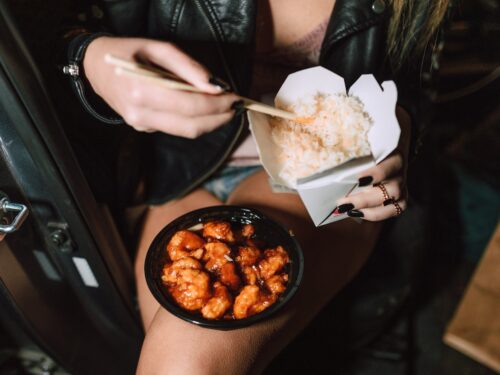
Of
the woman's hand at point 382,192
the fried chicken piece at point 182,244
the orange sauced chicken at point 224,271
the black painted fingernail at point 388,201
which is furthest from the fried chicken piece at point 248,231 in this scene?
the black painted fingernail at point 388,201

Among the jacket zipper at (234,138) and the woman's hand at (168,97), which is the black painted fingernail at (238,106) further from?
the jacket zipper at (234,138)

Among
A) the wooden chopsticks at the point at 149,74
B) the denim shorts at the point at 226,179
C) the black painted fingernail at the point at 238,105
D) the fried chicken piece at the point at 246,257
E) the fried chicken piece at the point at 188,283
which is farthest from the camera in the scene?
the denim shorts at the point at 226,179

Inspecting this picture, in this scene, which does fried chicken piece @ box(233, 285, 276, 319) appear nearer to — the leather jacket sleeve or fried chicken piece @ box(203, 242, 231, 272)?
fried chicken piece @ box(203, 242, 231, 272)

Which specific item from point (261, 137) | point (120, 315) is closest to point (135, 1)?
point (261, 137)

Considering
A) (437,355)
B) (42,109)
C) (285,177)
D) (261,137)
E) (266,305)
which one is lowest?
(437,355)

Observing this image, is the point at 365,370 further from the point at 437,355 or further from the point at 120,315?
the point at 120,315

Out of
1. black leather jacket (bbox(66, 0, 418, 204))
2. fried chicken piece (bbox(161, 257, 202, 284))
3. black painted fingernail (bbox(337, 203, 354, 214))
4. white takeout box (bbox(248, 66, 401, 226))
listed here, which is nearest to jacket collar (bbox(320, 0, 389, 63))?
black leather jacket (bbox(66, 0, 418, 204))
